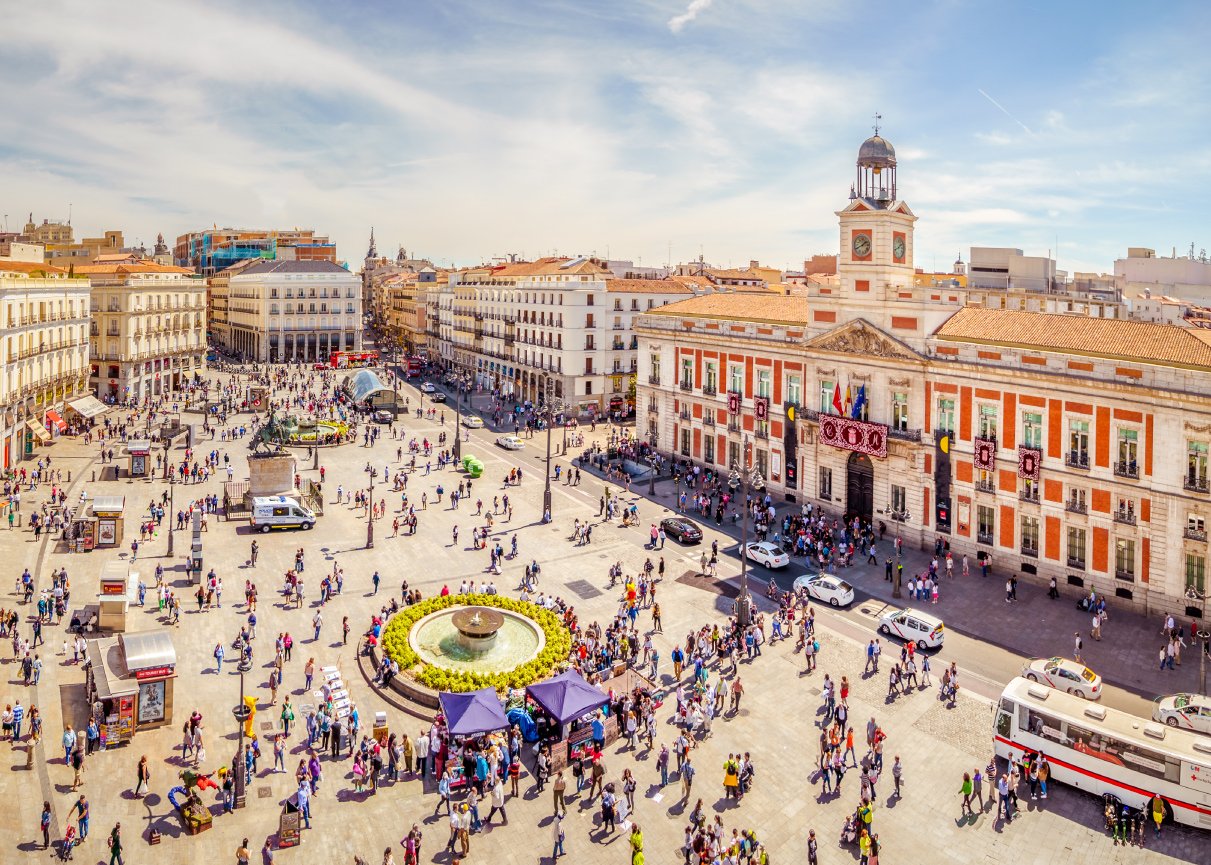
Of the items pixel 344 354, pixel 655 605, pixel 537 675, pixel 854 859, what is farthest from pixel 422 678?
pixel 344 354

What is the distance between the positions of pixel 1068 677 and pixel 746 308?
34.7 meters

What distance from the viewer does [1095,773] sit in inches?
883

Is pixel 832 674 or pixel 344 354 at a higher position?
pixel 344 354

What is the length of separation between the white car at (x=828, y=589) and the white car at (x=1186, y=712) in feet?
39.7

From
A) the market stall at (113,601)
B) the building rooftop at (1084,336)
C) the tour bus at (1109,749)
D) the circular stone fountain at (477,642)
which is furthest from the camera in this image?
the building rooftop at (1084,336)

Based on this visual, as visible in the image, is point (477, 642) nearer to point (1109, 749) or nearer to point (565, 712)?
point (565, 712)

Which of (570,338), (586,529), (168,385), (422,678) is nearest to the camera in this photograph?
(422,678)

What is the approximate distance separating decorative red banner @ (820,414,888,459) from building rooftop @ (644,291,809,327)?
7.08 m

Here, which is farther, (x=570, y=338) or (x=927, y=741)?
(x=570, y=338)

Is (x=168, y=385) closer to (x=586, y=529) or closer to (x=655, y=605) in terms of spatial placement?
(x=586, y=529)

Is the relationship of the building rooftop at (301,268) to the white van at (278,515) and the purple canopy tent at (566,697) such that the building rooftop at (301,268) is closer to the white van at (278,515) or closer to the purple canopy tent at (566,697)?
the white van at (278,515)

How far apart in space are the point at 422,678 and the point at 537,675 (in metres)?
3.82

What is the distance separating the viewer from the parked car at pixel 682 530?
44.0 metres

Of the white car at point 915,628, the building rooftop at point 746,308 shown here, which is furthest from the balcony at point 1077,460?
the building rooftop at point 746,308
